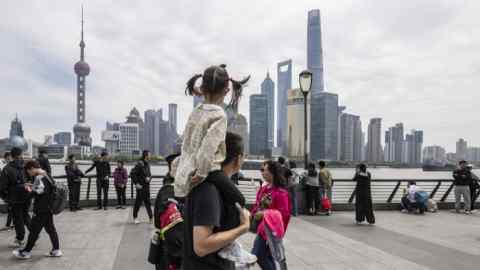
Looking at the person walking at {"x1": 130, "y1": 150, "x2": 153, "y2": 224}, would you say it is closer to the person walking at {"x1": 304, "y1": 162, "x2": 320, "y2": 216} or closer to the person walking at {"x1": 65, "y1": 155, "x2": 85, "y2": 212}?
the person walking at {"x1": 65, "y1": 155, "x2": 85, "y2": 212}

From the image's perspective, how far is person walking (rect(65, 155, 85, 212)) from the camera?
1059 cm

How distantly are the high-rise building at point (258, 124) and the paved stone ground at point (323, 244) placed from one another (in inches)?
787

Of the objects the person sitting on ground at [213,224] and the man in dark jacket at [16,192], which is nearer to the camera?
the person sitting on ground at [213,224]

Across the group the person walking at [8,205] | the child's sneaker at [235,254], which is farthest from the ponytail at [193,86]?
the person walking at [8,205]

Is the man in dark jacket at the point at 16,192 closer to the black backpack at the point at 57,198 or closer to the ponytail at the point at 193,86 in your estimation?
the black backpack at the point at 57,198

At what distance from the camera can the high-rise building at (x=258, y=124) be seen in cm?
2962

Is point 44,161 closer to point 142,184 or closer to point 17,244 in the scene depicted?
point 142,184

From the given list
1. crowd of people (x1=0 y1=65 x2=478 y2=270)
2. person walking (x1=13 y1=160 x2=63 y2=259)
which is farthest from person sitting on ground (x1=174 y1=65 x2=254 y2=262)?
person walking (x1=13 y1=160 x2=63 y2=259)

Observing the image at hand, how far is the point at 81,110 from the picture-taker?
185 metres

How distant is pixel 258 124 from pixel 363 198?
71.2ft

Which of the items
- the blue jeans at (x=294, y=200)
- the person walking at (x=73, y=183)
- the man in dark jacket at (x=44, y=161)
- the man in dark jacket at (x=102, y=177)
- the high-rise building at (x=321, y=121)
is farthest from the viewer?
the high-rise building at (x=321, y=121)

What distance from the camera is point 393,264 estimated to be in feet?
18.2

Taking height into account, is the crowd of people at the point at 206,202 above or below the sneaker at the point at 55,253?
above

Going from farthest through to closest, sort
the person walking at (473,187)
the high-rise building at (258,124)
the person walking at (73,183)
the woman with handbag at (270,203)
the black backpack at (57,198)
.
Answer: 1. the high-rise building at (258,124)
2. the person walking at (473,187)
3. the person walking at (73,183)
4. the black backpack at (57,198)
5. the woman with handbag at (270,203)
